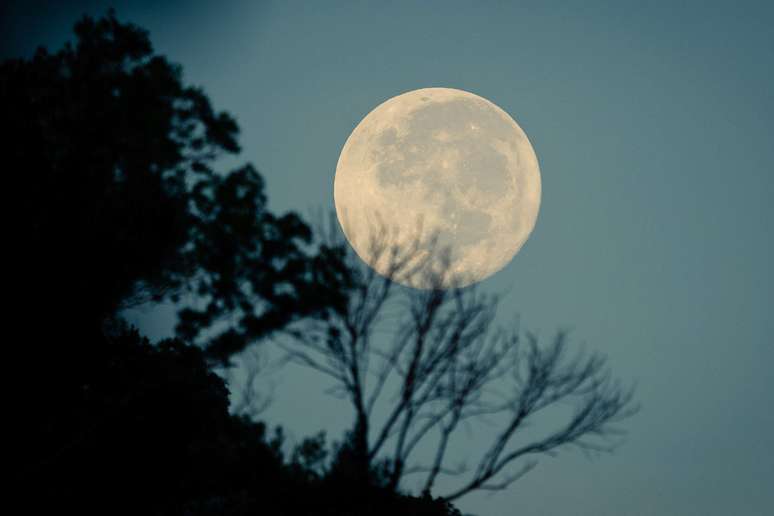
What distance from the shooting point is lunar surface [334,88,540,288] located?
8.03 meters

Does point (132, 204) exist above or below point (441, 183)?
below

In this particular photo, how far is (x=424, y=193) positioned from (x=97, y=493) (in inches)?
286

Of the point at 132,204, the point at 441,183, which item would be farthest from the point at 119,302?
the point at 441,183

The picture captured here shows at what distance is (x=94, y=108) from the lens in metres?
10.0

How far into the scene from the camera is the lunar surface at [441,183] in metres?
8.03

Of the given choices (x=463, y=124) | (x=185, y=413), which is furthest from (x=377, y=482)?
(x=463, y=124)

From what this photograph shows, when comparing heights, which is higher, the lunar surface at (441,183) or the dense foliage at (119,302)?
the lunar surface at (441,183)

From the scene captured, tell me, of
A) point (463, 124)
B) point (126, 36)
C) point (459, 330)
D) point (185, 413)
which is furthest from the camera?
point (126, 36)

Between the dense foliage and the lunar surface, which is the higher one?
the lunar surface

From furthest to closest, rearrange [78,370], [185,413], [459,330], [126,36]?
[126,36] → [185,413] → [78,370] → [459,330]

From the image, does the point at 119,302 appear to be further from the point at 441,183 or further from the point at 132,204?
the point at 441,183

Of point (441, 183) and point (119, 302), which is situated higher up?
point (441, 183)

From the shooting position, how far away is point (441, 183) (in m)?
9.77

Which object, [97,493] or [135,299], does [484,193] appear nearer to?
[135,299]
